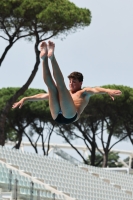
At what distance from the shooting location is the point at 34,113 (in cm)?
4356

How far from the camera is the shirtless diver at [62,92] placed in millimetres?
9445

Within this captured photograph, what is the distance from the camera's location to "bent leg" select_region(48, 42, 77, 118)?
30.7 ft

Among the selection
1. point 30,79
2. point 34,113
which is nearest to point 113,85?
point 34,113

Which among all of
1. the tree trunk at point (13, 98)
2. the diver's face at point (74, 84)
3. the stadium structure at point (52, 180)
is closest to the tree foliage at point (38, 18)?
the tree trunk at point (13, 98)

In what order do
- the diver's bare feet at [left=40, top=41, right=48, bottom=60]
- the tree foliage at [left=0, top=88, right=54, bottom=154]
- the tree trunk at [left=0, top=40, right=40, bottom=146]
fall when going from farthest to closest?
the tree foliage at [left=0, top=88, right=54, bottom=154]
the tree trunk at [left=0, top=40, right=40, bottom=146]
the diver's bare feet at [left=40, top=41, right=48, bottom=60]

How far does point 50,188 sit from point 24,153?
6.89ft

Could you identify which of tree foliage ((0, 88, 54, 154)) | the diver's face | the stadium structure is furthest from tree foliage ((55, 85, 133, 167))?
the diver's face

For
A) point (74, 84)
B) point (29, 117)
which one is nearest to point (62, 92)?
point (74, 84)

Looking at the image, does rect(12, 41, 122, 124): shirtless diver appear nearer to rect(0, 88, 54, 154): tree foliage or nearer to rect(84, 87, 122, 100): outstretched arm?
rect(84, 87, 122, 100): outstretched arm

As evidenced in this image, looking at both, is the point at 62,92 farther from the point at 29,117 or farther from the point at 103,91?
the point at 29,117

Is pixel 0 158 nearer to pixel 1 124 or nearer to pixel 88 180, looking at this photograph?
pixel 88 180

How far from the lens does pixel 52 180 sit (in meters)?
21.9

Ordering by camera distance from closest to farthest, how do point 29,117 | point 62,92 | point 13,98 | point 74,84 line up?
point 62,92 → point 74,84 → point 13,98 → point 29,117

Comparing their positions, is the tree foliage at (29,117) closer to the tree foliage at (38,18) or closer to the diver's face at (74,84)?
the tree foliage at (38,18)
